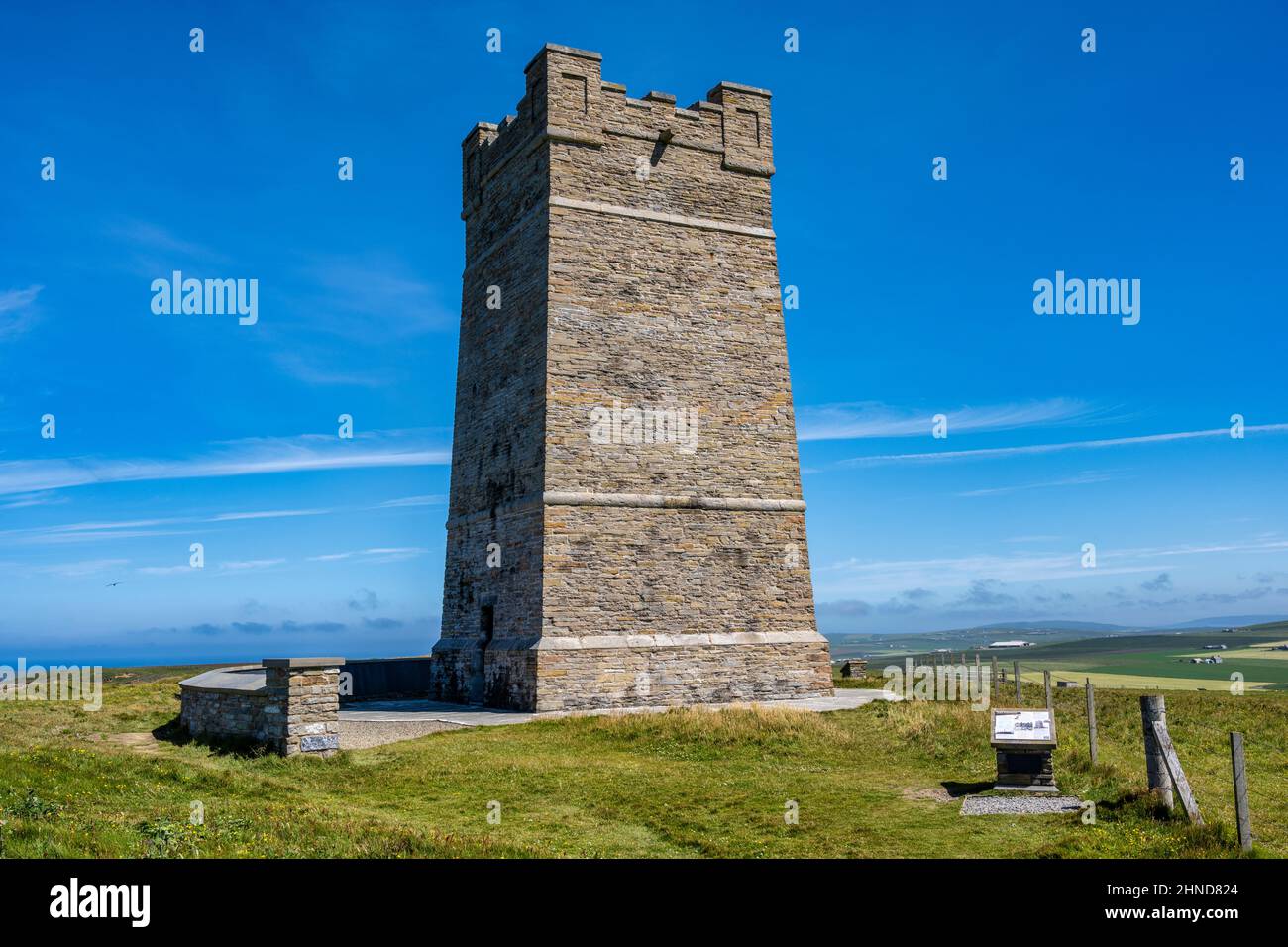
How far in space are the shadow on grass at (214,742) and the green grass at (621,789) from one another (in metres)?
0.13

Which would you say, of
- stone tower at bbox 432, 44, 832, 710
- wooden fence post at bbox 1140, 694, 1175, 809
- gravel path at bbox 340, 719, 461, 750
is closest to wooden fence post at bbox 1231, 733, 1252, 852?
wooden fence post at bbox 1140, 694, 1175, 809

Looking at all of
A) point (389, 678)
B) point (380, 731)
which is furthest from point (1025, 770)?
point (389, 678)

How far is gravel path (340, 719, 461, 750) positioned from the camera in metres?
16.8

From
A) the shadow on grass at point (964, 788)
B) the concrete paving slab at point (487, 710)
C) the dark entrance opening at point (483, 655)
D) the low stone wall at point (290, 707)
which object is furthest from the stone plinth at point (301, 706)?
the shadow on grass at point (964, 788)

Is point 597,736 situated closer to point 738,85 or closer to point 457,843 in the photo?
point 457,843

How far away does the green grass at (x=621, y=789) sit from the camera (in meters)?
8.77

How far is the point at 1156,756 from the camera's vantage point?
32.8 ft

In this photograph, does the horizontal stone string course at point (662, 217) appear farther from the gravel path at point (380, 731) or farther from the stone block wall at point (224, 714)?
the stone block wall at point (224, 714)

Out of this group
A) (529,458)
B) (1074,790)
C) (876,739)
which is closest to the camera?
(1074,790)

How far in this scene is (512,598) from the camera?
2202cm

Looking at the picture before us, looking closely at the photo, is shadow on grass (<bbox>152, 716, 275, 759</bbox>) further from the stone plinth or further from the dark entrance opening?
the dark entrance opening
